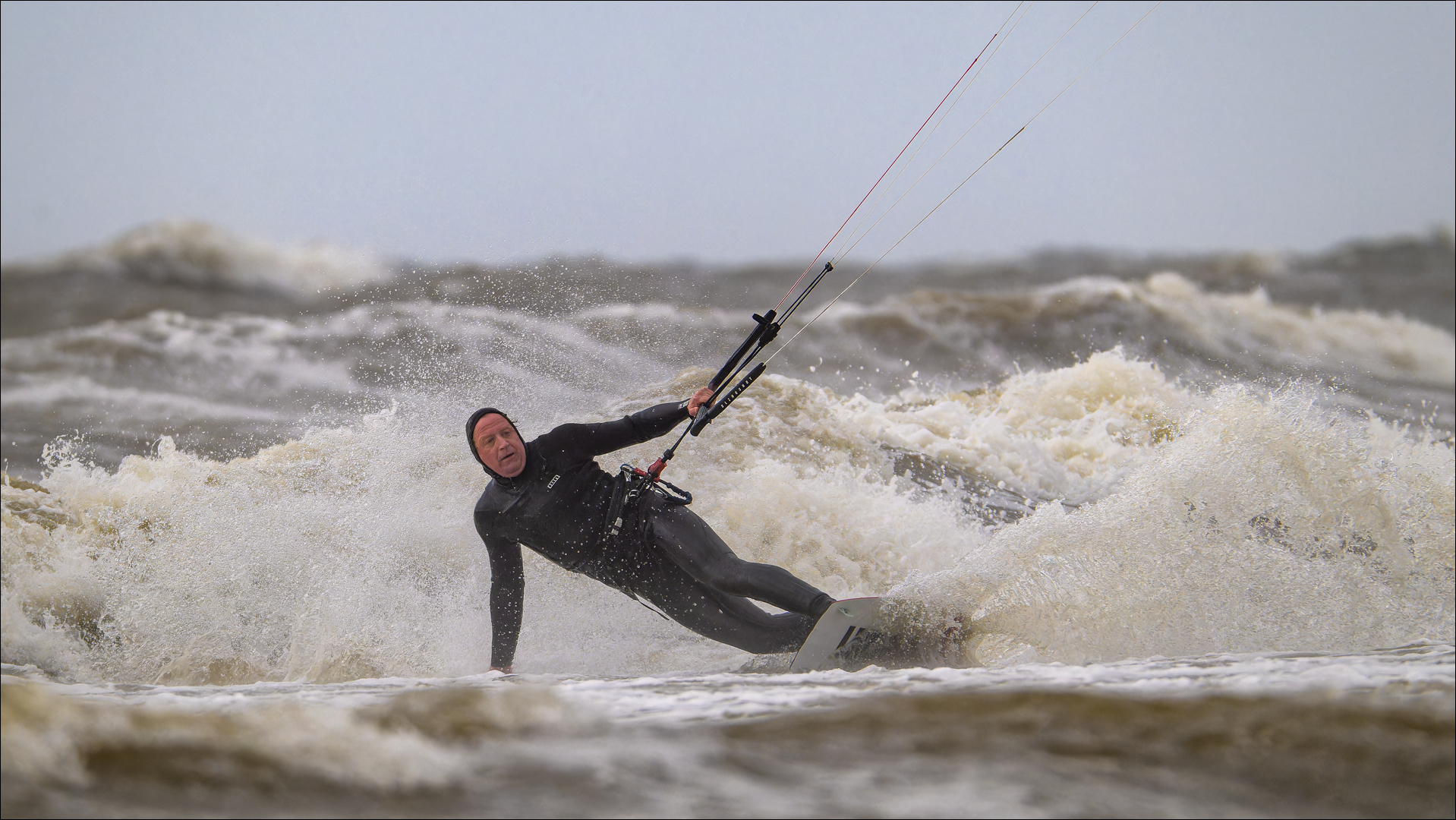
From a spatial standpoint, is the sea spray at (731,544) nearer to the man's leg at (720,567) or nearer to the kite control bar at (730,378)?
the man's leg at (720,567)

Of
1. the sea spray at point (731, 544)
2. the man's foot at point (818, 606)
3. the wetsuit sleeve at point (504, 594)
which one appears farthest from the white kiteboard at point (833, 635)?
the wetsuit sleeve at point (504, 594)

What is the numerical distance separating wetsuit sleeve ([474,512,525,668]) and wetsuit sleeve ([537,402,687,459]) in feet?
1.02

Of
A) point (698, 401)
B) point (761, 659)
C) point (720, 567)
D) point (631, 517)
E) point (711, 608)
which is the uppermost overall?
point (698, 401)

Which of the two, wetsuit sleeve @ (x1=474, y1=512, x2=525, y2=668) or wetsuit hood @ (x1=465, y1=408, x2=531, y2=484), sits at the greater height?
wetsuit hood @ (x1=465, y1=408, x2=531, y2=484)

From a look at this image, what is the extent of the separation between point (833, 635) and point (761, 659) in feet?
1.58

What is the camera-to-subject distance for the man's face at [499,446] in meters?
2.63

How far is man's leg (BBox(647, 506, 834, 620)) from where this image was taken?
2.60 meters

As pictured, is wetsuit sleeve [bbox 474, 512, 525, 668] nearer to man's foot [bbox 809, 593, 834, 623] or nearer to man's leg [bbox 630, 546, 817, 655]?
man's leg [bbox 630, 546, 817, 655]

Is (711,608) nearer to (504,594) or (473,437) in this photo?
(504,594)

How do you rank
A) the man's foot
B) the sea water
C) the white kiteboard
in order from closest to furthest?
the sea water, the white kiteboard, the man's foot

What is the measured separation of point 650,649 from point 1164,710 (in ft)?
7.42

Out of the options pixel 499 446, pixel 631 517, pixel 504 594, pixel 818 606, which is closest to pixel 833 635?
pixel 818 606

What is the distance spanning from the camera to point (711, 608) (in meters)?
2.79

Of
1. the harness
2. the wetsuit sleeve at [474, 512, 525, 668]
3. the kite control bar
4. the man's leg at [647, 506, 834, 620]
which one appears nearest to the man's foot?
the man's leg at [647, 506, 834, 620]
